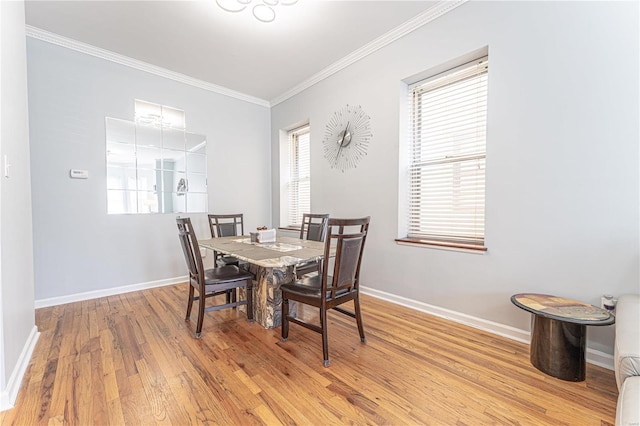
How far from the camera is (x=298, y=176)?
15.3ft

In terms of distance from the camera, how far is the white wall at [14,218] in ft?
4.93

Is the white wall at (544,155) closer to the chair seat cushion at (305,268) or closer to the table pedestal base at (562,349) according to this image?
the table pedestal base at (562,349)

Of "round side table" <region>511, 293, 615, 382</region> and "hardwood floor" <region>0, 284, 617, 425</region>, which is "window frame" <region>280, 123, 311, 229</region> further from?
"round side table" <region>511, 293, 615, 382</region>

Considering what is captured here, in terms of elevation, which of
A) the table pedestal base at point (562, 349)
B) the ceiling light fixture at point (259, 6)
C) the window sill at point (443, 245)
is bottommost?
the table pedestal base at point (562, 349)

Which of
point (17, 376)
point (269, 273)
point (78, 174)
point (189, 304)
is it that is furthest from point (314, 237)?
point (78, 174)

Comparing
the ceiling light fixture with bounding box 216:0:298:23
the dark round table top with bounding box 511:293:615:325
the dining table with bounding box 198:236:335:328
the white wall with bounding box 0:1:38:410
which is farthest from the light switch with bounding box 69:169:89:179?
the dark round table top with bounding box 511:293:615:325

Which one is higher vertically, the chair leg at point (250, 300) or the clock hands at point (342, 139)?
the clock hands at point (342, 139)

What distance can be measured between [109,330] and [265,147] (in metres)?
3.39

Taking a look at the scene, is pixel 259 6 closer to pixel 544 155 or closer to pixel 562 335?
pixel 544 155

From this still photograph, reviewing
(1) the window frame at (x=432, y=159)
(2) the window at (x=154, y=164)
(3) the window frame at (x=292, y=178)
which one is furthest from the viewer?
(3) the window frame at (x=292, y=178)

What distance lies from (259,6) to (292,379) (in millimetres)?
3002

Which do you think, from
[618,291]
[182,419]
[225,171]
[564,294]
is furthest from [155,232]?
[618,291]

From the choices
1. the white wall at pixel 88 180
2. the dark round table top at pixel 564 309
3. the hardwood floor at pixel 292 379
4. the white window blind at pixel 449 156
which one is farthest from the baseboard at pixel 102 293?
the dark round table top at pixel 564 309

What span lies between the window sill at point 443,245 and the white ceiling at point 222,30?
221 cm
